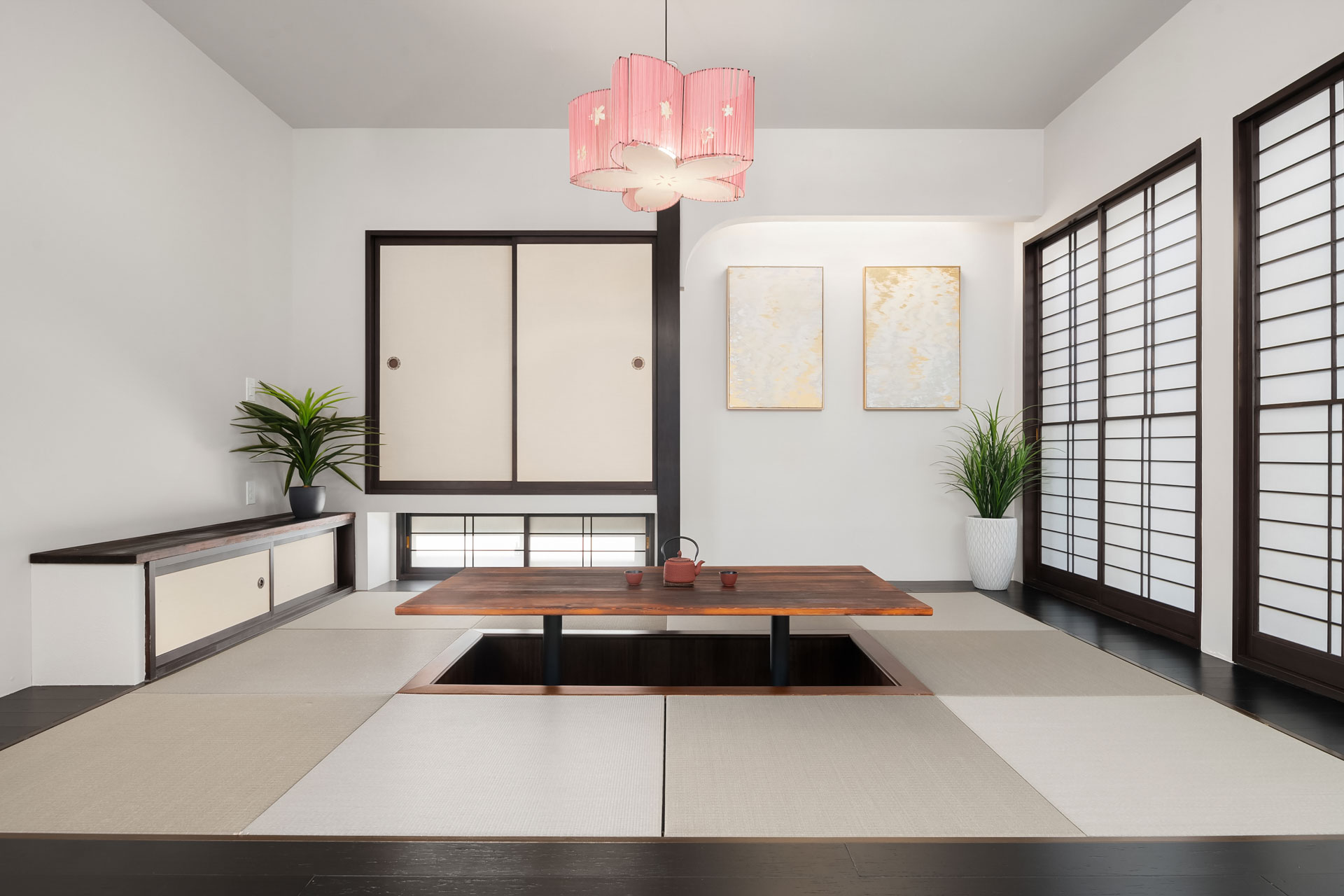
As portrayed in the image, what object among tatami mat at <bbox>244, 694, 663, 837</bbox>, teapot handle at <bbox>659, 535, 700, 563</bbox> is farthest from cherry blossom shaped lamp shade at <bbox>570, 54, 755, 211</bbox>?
tatami mat at <bbox>244, 694, 663, 837</bbox>

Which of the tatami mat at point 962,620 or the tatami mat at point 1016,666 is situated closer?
the tatami mat at point 1016,666

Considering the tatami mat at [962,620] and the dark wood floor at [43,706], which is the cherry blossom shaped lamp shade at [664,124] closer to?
the tatami mat at [962,620]

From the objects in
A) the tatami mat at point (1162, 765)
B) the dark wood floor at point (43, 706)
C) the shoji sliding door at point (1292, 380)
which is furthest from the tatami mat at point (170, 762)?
the shoji sliding door at point (1292, 380)

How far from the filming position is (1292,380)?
2.90m

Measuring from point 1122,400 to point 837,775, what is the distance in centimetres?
323

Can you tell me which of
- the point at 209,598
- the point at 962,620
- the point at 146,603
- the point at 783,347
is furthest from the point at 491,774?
the point at 783,347

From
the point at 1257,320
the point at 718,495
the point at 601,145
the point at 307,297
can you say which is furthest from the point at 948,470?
the point at 307,297

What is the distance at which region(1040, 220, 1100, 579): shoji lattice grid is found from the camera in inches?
173

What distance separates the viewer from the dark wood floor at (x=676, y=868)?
1516 millimetres

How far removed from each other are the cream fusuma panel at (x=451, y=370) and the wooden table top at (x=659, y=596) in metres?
1.87

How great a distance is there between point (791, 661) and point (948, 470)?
2502 mm

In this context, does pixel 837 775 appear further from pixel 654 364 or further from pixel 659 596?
pixel 654 364

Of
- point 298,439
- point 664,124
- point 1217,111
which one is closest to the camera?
point 664,124

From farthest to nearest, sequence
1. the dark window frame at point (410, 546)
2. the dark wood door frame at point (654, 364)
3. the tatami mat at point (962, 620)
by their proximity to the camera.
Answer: the dark window frame at point (410, 546) → the dark wood door frame at point (654, 364) → the tatami mat at point (962, 620)
